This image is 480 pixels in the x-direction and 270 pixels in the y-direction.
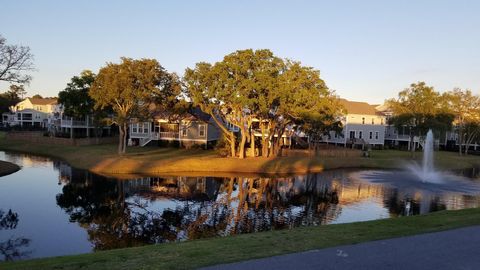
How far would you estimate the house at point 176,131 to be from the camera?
2662 inches

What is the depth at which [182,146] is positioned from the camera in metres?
67.9

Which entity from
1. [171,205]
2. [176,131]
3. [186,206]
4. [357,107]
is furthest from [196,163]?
[357,107]

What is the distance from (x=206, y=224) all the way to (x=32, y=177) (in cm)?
2421

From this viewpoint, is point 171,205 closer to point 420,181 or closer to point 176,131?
point 420,181

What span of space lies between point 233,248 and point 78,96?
6361 cm

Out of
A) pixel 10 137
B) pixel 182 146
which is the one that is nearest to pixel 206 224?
pixel 182 146

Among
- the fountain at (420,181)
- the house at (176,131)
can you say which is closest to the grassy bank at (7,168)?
the house at (176,131)

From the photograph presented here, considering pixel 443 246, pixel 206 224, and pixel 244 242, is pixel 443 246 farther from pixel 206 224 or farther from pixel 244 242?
pixel 206 224

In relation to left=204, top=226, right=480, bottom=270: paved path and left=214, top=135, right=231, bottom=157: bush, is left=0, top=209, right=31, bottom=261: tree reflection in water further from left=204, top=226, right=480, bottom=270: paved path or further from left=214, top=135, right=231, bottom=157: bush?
left=214, top=135, right=231, bottom=157: bush

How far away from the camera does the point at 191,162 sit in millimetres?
48750

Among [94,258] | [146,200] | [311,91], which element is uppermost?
[311,91]

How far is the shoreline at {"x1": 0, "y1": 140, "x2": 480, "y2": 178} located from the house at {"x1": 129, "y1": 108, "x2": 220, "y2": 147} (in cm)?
457

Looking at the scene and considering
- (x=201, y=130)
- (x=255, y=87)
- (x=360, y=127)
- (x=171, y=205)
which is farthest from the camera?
(x=360, y=127)

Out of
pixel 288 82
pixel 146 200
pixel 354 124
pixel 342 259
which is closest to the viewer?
pixel 342 259
